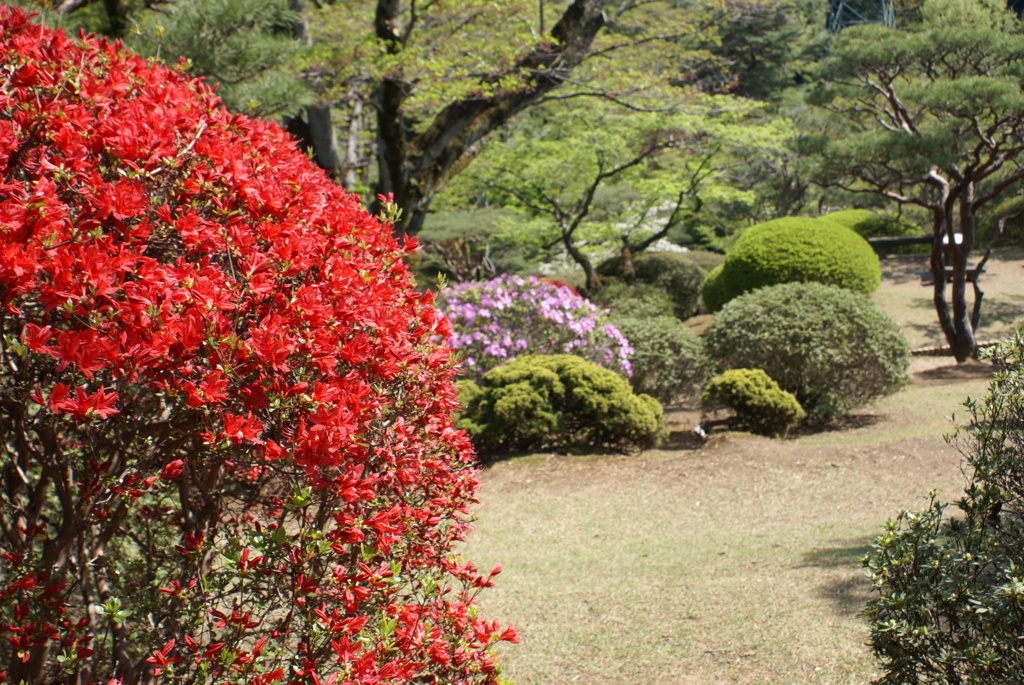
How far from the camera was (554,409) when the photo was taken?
25.1 feet

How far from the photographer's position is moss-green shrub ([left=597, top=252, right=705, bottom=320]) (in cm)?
1661

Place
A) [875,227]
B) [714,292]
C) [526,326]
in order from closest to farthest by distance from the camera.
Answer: [526,326]
[714,292]
[875,227]

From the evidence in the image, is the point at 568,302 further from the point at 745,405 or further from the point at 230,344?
the point at 230,344

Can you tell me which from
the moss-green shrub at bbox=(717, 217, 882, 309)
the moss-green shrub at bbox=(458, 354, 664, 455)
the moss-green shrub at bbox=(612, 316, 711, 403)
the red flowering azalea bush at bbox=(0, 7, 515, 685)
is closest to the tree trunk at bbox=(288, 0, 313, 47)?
the moss-green shrub at bbox=(458, 354, 664, 455)

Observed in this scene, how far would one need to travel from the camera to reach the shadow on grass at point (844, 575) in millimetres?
3834

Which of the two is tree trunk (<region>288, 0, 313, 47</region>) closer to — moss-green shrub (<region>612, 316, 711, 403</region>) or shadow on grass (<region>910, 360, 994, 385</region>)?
moss-green shrub (<region>612, 316, 711, 403</region>)

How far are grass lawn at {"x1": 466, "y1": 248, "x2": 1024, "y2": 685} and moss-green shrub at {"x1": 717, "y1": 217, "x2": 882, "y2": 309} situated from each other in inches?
183

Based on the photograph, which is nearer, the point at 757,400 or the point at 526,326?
the point at 757,400

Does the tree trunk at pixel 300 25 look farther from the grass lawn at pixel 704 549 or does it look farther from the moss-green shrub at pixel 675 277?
the moss-green shrub at pixel 675 277

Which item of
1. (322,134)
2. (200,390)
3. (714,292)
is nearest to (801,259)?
(714,292)

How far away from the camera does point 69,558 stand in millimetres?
2080

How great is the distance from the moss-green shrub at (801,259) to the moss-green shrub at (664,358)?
13.0 feet

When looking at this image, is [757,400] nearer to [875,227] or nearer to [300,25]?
[300,25]

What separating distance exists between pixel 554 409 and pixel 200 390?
19.6ft
